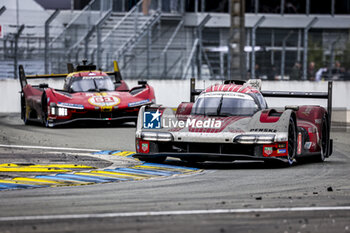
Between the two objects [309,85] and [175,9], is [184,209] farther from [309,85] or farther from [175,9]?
[175,9]

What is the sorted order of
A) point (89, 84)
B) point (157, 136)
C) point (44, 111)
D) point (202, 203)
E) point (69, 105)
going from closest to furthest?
point (202, 203) < point (157, 136) < point (69, 105) < point (44, 111) < point (89, 84)

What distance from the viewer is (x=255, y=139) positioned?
31.9 feet

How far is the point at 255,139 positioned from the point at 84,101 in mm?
7825

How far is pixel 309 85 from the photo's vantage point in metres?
24.2

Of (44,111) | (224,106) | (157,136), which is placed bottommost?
(44,111)

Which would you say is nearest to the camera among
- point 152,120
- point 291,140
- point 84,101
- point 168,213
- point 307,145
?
point 168,213

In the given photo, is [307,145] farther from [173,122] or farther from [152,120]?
[152,120]

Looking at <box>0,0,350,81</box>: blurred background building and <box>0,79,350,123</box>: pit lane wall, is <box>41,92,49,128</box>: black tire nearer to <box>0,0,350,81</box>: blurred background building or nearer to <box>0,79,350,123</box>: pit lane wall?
<box>0,0,350,81</box>: blurred background building

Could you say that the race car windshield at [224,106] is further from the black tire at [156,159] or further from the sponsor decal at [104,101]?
the sponsor decal at [104,101]

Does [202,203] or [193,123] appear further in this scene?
[193,123]

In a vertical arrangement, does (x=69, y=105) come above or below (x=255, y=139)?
below

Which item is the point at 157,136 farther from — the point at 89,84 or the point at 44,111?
the point at 89,84

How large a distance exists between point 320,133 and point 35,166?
3.91 m

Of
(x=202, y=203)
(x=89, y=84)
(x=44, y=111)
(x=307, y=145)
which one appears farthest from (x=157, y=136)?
(x=89, y=84)
